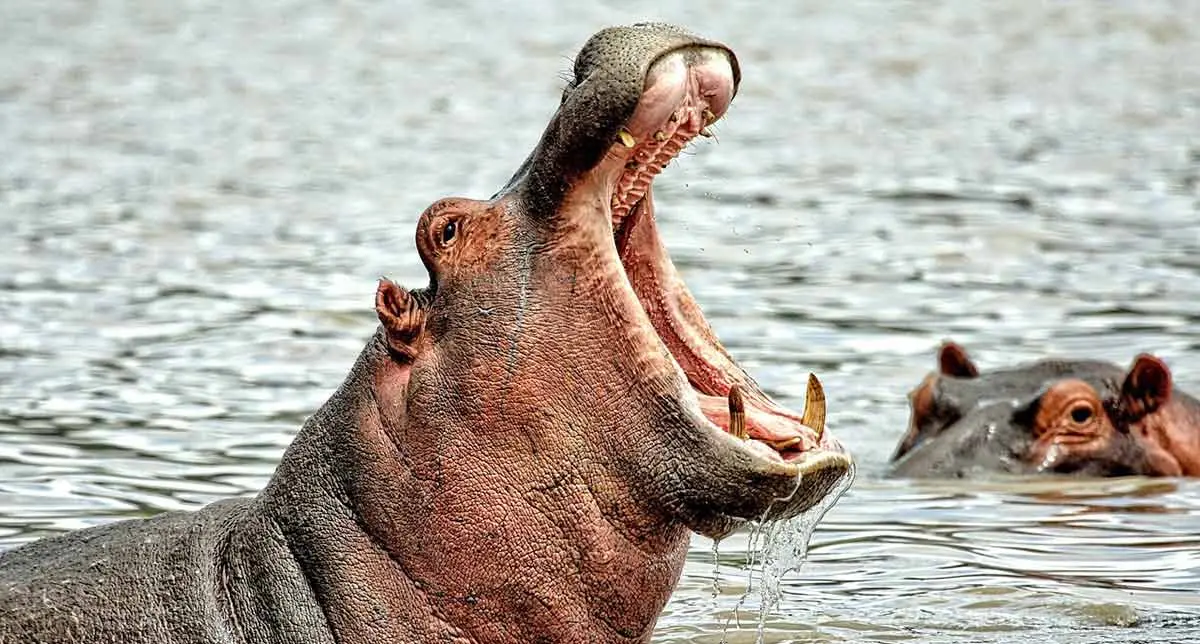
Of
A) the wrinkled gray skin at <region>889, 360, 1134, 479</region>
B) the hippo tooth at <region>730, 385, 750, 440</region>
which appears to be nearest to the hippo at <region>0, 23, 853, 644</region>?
the hippo tooth at <region>730, 385, 750, 440</region>

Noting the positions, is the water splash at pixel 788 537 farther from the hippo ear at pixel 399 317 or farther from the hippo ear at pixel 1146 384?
the hippo ear at pixel 1146 384

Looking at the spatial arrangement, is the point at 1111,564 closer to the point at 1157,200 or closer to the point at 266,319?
the point at 266,319

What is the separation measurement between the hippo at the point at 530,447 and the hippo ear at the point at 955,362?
4609 millimetres

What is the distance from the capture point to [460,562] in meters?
4.36

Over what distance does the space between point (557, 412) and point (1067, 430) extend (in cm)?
469

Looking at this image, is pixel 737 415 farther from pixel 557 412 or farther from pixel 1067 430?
pixel 1067 430

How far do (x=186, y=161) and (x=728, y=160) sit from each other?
4.22 m

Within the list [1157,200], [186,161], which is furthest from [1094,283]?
[186,161]

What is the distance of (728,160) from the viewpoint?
17766mm

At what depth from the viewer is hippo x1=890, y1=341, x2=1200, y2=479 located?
854 cm

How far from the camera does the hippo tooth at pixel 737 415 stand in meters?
4.30

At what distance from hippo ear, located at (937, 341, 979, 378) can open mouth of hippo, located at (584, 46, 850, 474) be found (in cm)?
446

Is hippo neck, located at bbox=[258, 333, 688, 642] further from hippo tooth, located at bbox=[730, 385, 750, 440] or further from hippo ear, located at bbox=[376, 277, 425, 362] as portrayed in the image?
hippo tooth, located at bbox=[730, 385, 750, 440]

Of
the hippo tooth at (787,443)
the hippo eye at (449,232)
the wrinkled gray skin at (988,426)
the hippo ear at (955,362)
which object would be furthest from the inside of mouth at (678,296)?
the hippo ear at (955,362)
